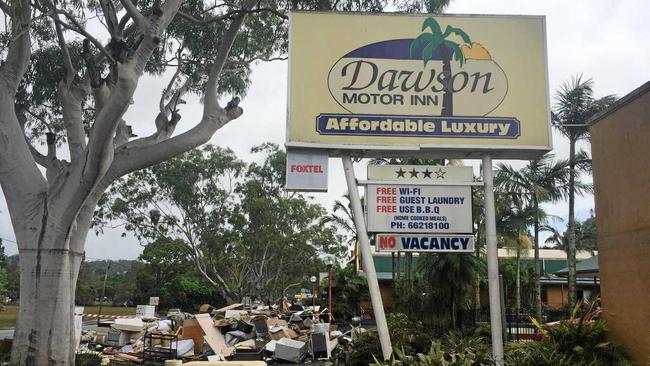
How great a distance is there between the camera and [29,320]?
12.0 m

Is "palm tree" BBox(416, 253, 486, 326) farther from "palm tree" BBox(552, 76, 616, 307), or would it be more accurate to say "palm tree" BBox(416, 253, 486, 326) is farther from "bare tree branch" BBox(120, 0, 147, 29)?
"bare tree branch" BBox(120, 0, 147, 29)

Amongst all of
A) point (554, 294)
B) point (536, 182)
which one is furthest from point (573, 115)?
point (554, 294)

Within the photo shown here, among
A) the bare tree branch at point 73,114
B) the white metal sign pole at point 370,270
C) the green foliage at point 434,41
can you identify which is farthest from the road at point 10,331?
the green foliage at point 434,41

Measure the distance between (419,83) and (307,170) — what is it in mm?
2224

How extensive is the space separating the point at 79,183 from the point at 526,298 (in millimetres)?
33060

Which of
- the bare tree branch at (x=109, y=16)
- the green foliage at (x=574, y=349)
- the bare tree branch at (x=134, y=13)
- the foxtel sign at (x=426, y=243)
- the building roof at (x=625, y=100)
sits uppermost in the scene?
the bare tree branch at (x=109, y=16)

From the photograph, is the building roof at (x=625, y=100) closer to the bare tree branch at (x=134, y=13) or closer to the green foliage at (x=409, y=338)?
the green foliage at (x=409, y=338)

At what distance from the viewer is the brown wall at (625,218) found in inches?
318

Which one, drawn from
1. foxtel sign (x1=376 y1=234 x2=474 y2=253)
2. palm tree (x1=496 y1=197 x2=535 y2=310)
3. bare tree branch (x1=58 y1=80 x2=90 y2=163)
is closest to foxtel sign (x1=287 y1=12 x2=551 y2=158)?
foxtel sign (x1=376 y1=234 x2=474 y2=253)

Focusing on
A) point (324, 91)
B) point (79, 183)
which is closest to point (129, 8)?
point (79, 183)

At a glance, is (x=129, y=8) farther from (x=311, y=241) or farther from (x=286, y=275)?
(x=286, y=275)

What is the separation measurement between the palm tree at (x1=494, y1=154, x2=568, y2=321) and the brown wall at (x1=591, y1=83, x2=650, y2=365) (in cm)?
1624

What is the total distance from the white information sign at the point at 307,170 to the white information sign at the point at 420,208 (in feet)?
2.50

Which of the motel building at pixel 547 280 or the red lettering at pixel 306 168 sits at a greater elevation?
the red lettering at pixel 306 168
